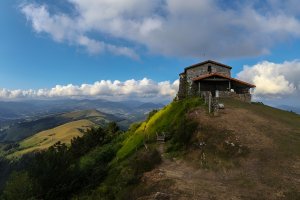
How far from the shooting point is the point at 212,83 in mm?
66062

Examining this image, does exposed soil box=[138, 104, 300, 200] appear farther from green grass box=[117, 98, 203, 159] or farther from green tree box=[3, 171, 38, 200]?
green tree box=[3, 171, 38, 200]

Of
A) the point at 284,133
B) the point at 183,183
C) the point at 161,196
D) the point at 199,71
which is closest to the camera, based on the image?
the point at 161,196

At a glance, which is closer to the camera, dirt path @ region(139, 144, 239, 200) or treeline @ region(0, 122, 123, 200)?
dirt path @ region(139, 144, 239, 200)

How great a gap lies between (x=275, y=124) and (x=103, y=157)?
31.3 m

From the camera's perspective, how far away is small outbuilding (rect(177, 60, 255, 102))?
2494 inches

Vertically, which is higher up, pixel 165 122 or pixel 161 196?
pixel 165 122

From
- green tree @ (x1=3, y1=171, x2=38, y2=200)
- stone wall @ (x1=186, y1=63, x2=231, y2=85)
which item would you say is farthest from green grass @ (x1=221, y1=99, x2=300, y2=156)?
green tree @ (x1=3, y1=171, x2=38, y2=200)

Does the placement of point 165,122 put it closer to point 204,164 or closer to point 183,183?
point 204,164

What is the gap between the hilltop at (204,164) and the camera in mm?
27391

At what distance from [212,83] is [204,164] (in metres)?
35.3

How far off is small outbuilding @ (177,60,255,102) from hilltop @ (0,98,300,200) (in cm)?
967

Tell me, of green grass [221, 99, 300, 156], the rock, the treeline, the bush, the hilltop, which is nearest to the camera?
the rock

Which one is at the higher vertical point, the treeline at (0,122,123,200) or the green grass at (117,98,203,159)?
the green grass at (117,98,203,159)

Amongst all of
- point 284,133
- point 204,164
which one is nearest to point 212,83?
point 284,133
